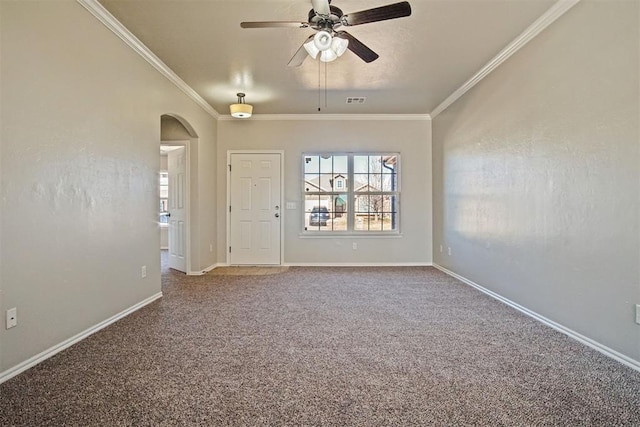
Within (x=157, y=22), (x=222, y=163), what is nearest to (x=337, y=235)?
(x=222, y=163)

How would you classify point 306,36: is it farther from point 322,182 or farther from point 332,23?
point 322,182

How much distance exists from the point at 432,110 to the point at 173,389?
5194 millimetres

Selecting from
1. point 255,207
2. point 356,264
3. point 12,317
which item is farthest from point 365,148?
point 12,317

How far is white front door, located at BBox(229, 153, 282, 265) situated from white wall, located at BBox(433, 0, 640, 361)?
318 cm

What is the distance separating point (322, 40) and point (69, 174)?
2017 mm

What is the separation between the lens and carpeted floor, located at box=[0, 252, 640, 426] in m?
1.56

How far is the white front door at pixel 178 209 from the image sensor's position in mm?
5016

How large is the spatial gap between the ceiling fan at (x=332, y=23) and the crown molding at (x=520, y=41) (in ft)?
4.46

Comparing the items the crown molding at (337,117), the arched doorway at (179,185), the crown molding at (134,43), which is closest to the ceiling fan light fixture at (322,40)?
the crown molding at (134,43)

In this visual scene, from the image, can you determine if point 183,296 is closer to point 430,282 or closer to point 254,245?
point 254,245

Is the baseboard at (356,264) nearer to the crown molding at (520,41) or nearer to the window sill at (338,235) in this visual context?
the window sill at (338,235)

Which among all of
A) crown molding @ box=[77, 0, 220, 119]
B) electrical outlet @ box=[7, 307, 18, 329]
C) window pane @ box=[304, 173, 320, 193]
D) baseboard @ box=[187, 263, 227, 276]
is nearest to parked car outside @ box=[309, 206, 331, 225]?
window pane @ box=[304, 173, 320, 193]

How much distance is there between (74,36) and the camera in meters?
2.41

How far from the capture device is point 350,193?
19.1 ft
